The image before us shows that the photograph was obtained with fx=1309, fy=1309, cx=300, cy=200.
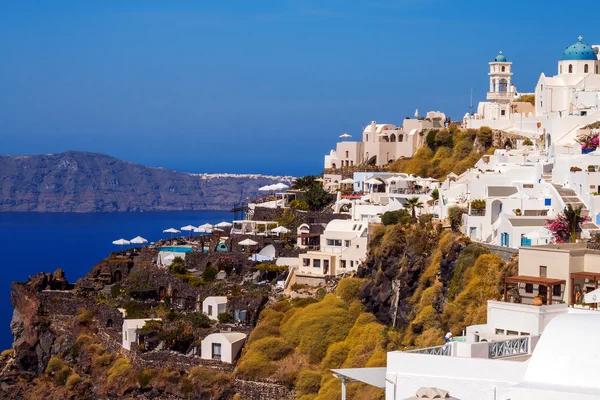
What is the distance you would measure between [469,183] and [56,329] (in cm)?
2091

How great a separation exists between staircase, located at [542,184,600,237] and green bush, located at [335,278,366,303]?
26.8ft

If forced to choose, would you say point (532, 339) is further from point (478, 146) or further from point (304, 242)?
point (478, 146)

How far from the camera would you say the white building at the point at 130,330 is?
168ft

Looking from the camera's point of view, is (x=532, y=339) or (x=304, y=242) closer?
(x=532, y=339)

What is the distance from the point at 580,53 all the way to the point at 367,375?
43.9 meters

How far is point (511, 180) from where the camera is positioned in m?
47.4

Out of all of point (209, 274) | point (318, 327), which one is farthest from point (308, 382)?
point (209, 274)

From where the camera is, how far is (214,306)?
5175cm

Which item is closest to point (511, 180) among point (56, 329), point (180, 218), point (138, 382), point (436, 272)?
point (436, 272)

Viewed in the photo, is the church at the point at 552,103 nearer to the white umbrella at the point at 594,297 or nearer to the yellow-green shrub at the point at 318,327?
the yellow-green shrub at the point at 318,327

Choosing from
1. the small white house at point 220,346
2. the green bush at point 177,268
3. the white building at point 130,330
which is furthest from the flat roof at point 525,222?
the green bush at point 177,268

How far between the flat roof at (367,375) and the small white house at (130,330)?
3010 cm

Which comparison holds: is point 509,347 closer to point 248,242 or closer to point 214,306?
point 214,306

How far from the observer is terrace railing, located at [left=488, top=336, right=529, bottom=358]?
69.5ft
